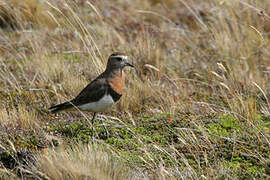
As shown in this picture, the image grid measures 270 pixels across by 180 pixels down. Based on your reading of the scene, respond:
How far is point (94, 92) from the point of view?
6.00 meters

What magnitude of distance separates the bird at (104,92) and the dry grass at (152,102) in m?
0.30

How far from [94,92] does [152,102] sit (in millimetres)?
1236

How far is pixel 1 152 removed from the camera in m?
5.27

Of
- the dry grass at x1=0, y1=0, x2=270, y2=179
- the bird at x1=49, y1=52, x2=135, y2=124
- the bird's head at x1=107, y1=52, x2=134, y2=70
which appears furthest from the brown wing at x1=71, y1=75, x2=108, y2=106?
the dry grass at x1=0, y1=0, x2=270, y2=179

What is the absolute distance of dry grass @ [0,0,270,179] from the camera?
189 inches

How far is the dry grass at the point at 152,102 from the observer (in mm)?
4804

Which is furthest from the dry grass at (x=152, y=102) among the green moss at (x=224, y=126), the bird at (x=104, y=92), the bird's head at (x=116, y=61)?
the bird's head at (x=116, y=61)

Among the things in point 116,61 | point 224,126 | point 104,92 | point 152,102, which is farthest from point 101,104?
point 224,126

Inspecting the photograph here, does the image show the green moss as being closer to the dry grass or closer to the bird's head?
the dry grass

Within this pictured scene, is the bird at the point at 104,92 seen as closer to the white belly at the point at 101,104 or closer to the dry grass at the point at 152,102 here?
the white belly at the point at 101,104

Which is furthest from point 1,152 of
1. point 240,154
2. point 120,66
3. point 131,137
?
point 240,154

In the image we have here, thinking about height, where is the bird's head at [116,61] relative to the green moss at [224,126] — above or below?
above

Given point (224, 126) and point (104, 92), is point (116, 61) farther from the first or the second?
point (224, 126)

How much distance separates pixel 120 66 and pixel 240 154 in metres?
2.10
